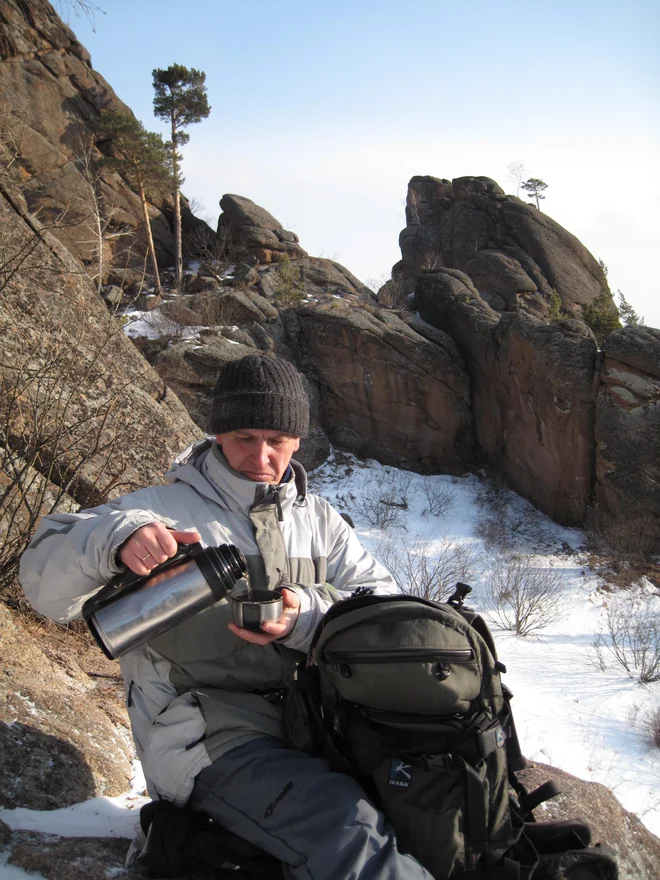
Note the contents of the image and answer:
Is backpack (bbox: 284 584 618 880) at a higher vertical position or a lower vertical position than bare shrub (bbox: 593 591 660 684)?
higher

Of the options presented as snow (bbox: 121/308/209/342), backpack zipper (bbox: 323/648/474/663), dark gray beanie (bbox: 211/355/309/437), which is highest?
snow (bbox: 121/308/209/342)

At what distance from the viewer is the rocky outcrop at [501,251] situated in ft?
84.0

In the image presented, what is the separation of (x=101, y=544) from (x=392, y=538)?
46.2ft

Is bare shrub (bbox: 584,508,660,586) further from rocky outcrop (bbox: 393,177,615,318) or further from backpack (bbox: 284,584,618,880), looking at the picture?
backpack (bbox: 284,584,618,880)

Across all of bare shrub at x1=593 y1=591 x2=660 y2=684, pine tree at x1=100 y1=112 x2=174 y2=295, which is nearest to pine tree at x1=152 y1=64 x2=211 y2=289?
pine tree at x1=100 y1=112 x2=174 y2=295

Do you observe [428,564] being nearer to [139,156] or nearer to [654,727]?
[654,727]

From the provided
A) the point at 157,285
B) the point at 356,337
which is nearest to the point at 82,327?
the point at 356,337

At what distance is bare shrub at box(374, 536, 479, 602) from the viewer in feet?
37.2

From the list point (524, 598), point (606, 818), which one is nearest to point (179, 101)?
point (524, 598)

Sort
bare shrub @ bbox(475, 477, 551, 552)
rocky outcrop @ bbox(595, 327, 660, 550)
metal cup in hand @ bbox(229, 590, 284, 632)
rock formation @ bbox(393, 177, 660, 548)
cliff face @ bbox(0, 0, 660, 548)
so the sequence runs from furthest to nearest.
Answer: cliff face @ bbox(0, 0, 660, 548) → rock formation @ bbox(393, 177, 660, 548) → rocky outcrop @ bbox(595, 327, 660, 550) → bare shrub @ bbox(475, 477, 551, 552) → metal cup in hand @ bbox(229, 590, 284, 632)

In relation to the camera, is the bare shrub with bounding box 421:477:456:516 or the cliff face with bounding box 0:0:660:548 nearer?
the cliff face with bounding box 0:0:660:548

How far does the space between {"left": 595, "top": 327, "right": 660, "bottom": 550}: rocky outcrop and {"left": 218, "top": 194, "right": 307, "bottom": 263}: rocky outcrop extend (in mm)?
12697

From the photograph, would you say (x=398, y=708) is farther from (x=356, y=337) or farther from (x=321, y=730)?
(x=356, y=337)

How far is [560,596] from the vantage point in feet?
43.6
